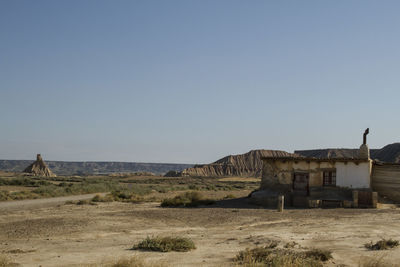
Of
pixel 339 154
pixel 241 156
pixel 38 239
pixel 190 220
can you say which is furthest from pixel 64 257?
pixel 241 156

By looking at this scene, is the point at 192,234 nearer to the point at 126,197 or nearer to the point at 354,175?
the point at 354,175

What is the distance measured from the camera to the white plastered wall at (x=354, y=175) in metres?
25.1

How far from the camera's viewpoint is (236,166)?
123 m

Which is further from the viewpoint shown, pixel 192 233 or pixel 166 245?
pixel 192 233

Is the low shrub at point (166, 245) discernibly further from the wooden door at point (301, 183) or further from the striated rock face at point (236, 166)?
the striated rock face at point (236, 166)

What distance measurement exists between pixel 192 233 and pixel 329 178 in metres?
14.0

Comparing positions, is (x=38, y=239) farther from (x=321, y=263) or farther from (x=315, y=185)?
(x=315, y=185)

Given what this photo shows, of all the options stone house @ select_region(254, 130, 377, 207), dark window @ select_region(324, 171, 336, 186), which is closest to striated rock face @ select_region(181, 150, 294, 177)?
stone house @ select_region(254, 130, 377, 207)

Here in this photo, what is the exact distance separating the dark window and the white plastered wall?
27 cm

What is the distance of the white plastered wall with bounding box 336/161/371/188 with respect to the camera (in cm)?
2508

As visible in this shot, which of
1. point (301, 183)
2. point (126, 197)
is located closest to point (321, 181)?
point (301, 183)

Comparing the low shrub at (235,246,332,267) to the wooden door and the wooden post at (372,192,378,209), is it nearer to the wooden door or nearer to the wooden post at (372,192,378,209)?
the wooden post at (372,192,378,209)

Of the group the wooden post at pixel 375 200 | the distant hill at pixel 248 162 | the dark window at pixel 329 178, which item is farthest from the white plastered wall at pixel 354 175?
the distant hill at pixel 248 162

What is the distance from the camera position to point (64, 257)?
1006 cm
